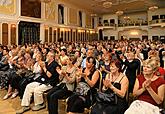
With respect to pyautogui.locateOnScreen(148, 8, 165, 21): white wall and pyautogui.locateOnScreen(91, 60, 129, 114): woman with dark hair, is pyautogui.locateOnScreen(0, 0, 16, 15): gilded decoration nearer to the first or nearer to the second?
pyautogui.locateOnScreen(91, 60, 129, 114): woman with dark hair

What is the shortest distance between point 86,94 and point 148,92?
4.21 feet

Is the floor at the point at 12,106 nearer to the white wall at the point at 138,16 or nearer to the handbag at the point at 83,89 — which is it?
the handbag at the point at 83,89

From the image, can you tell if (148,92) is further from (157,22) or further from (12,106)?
(157,22)

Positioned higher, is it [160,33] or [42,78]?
[160,33]

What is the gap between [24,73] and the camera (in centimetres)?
603

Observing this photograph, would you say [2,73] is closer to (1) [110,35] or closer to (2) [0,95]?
(2) [0,95]

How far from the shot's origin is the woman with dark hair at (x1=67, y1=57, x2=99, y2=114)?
381 centimetres

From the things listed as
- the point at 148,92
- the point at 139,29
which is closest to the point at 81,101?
the point at 148,92

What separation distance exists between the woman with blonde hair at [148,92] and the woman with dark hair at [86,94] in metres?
0.96

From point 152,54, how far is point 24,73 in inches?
135

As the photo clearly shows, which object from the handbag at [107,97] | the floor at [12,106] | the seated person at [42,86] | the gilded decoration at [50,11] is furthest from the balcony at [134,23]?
the handbag at [107,97]

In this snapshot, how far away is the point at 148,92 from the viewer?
119 inches

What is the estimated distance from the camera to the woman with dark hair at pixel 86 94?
A: 3814 millimetres

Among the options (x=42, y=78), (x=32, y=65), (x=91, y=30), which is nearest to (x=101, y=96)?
(x=42, y=78)
